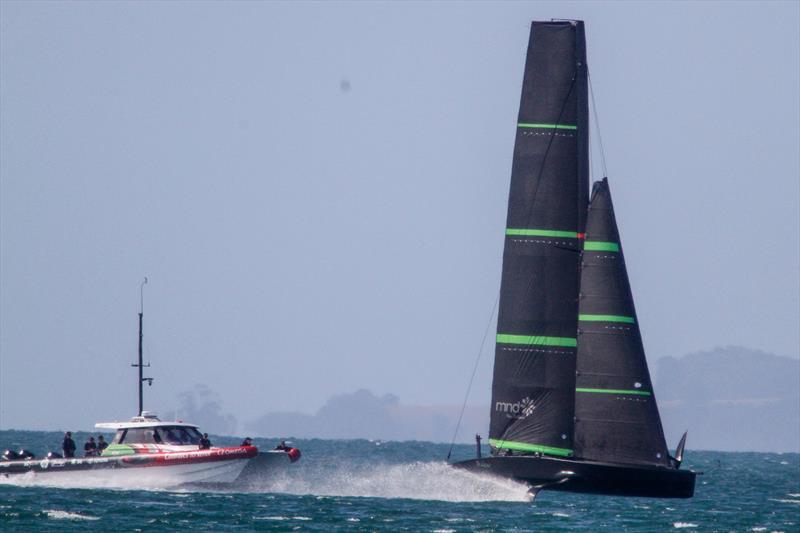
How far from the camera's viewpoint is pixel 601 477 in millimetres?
46531

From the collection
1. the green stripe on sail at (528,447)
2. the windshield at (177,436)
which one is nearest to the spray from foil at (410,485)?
the green stripe on sail at (528,447)

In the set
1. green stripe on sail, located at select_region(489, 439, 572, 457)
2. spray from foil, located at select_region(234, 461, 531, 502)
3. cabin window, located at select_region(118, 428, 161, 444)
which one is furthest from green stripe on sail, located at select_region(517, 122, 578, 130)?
cabin window, located at select_region(118, 428, 161, 444)

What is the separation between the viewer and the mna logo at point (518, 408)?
48625 millimetres

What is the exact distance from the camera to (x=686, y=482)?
47.3 metres

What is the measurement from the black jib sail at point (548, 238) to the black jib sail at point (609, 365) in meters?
0.37

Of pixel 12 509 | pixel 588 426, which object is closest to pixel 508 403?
pixel 588 426

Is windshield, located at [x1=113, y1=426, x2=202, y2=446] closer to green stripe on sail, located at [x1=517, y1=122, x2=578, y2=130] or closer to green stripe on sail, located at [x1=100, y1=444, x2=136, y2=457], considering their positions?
green stripe on sail, located at [x1=100, y1=444, x2=136, y2=457]

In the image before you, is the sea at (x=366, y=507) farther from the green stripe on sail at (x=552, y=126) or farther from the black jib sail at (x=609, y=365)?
the green stripe on sail at (x=552, y=126)

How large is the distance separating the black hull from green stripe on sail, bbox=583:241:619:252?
21.8ft

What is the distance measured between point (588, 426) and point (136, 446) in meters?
15.0

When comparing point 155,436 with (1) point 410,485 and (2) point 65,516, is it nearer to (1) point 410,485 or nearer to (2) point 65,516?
(1) point 410,485

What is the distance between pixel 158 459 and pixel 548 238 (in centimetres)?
1441

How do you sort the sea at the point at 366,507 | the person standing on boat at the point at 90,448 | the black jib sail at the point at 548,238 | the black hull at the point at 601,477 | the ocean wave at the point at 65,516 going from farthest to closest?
1. the person standing on boat at the point at 90,448
2. the black jib sail at the point at 548,238
3. the black hull at the point at 601,477
4. the ocean wave at the point at 65,516
5. the sea at the point at 366,507

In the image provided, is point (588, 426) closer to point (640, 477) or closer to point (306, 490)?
point (640, 477)
